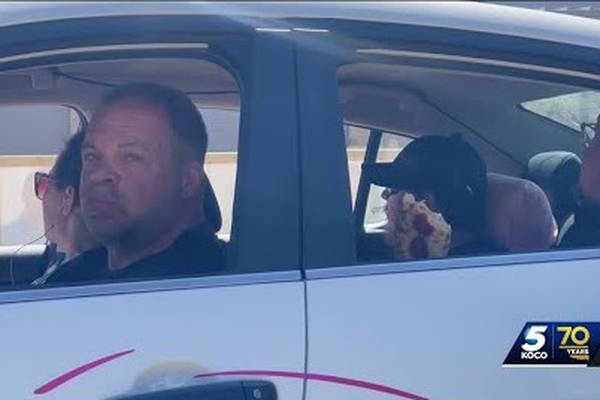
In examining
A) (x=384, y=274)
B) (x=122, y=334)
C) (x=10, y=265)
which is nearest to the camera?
(x=122, y=334)

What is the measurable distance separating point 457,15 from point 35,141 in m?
1.09

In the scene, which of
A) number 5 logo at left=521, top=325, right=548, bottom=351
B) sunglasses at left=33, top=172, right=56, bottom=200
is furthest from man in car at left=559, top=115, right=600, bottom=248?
sunglasses at left=33, top=172, right=56, bottom=200

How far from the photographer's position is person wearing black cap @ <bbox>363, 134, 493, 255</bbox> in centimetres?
290

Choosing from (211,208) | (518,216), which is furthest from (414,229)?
(211,208)

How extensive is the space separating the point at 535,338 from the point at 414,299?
0.97ft

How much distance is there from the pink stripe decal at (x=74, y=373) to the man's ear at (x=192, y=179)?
0.47 metres

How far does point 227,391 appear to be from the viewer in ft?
8.23

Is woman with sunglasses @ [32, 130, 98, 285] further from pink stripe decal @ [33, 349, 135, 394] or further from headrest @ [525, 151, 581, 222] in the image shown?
headrest @ [525, 151, 581, 222]

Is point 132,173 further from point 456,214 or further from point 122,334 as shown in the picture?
point 456,214

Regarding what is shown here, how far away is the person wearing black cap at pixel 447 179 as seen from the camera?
2900 millimetres

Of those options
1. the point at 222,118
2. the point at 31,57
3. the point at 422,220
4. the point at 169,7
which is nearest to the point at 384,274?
the point at 422,220

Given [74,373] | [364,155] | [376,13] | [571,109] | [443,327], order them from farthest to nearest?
[571,109] < [364,155] < [376,13] < [443,327] < [74,373]

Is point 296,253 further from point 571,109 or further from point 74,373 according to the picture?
point 571,109

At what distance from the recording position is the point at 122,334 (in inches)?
97.8
